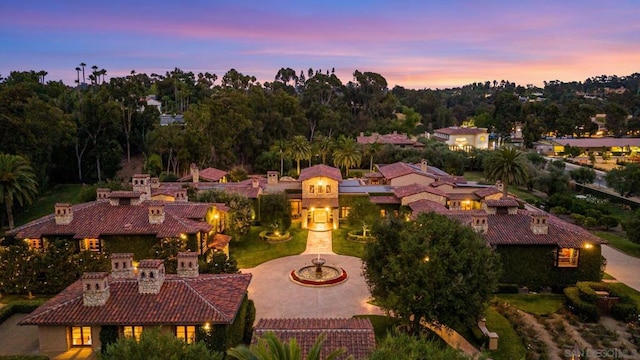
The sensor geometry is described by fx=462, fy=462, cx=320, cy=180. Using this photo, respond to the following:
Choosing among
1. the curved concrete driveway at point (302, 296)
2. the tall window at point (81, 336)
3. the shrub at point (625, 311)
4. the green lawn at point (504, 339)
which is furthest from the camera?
the curved concrete driveway at point (302, 296)

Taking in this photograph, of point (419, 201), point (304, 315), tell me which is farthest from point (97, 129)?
point (304, 315)

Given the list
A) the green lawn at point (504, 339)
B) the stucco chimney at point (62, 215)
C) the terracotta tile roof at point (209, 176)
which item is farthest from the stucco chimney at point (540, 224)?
the terracotta tile roof at point (209, 176)

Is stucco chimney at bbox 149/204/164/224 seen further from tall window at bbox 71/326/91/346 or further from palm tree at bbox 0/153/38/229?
palm tree at bbox 0/153/38/229

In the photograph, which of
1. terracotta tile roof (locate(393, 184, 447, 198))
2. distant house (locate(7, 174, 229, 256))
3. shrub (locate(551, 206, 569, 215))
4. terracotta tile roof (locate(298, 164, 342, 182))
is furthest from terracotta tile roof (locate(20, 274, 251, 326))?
shrub (locate(551, 206, 569, 215))

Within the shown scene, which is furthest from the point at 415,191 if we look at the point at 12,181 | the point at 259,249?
the point at 12,181

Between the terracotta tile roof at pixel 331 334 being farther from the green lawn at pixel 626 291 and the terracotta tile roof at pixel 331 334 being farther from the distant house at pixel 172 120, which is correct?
the distant house at pixel 172 120

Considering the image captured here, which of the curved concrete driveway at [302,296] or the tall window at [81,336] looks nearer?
the tall window at [81,336]
